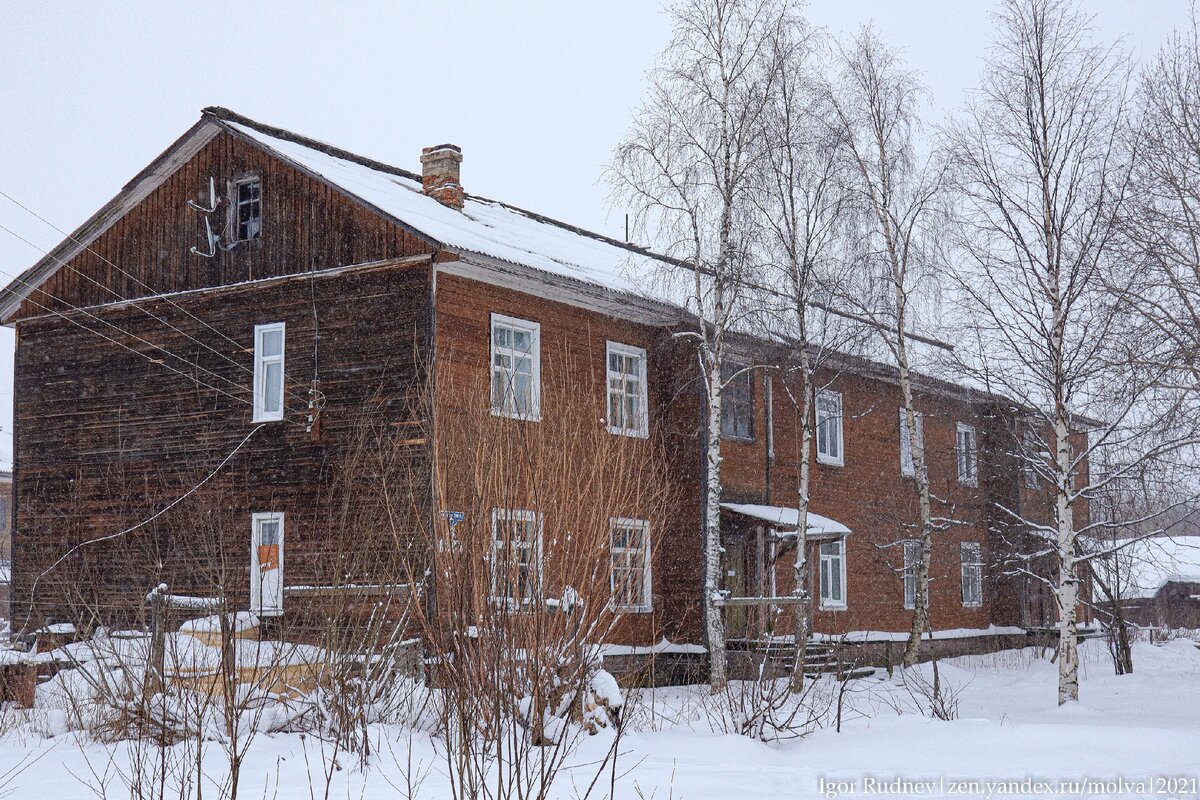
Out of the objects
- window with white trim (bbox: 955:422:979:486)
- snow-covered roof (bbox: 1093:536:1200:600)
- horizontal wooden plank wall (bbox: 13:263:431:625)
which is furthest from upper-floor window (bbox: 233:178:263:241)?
window with white trim (bbox: 955:422:979:486)

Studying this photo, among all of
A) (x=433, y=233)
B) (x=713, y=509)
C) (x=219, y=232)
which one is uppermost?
(x=219, y=232)

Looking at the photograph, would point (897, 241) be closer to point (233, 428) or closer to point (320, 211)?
point (320, 211)

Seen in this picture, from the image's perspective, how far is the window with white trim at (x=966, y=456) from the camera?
3039cm

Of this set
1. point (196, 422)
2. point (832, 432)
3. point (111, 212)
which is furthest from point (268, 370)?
point (832, 432)

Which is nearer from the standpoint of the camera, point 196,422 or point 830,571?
point 196,422

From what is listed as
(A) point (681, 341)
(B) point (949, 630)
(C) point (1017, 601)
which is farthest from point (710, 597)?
(C) point (1017, 601)

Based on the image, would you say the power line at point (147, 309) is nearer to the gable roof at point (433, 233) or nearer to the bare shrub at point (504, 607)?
the gable roof at point (433, 233)

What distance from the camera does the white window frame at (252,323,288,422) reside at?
1888 centimetres

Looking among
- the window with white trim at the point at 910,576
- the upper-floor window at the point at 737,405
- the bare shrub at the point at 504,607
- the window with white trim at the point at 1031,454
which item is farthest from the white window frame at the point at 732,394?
the bare shrub at the point at 504,607

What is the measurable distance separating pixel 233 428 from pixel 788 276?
30.2ft

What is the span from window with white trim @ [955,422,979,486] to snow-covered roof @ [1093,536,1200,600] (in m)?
3.56

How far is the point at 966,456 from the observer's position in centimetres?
3011

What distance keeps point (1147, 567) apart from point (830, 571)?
33290 millimetres

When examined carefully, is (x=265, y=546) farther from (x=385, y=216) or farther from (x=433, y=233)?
(x=433, y=233)
